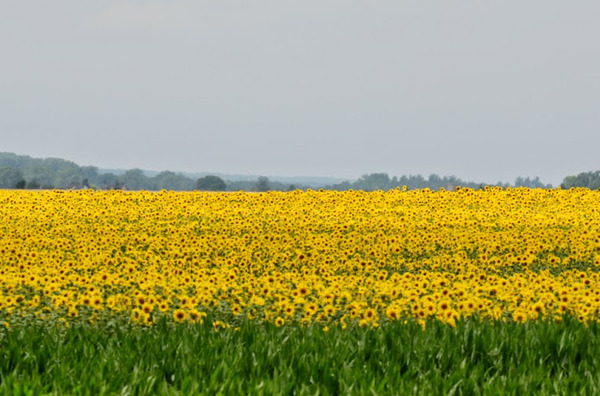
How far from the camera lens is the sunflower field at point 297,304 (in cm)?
629

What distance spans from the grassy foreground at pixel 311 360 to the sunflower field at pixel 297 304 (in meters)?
0.02

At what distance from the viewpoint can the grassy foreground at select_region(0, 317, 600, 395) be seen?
5863mm

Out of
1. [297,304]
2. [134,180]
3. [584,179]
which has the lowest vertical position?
[297,304]

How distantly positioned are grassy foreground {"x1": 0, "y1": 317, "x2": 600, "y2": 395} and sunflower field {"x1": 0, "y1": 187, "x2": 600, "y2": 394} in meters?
0.02

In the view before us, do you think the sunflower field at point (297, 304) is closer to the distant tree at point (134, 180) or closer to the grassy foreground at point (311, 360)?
the grassy foreground at point (311, 360)

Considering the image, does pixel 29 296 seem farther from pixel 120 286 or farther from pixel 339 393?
pixel 339 393

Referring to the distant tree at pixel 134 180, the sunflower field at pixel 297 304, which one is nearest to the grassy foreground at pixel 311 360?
the sunflower field at pixel 297 304

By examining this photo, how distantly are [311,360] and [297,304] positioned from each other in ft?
11.6

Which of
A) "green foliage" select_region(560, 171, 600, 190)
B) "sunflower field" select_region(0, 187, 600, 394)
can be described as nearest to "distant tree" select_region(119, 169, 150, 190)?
"green foliage" select_region(560, 171, 600, 190)

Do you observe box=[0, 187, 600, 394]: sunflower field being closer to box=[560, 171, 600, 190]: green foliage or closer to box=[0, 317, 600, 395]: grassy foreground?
box=[0, 317, 600, 395]: grassy foreground

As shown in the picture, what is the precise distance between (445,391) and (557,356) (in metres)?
2.01

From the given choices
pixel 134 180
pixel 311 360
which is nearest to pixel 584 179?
pixel 134 180

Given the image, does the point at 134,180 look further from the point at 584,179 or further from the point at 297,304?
the point at 297,304

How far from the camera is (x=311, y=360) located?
655cm
